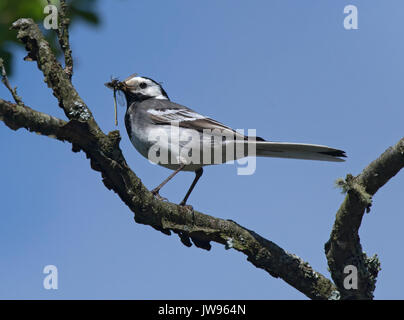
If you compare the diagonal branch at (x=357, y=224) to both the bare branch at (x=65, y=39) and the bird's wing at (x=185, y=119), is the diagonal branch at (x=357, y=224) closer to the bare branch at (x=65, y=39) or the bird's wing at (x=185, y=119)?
the bird's wing at (x=185, y=119)

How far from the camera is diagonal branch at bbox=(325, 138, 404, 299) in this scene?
179 inches

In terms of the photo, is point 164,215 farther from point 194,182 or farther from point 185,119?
point 185,119

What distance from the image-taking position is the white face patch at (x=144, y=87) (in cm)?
758

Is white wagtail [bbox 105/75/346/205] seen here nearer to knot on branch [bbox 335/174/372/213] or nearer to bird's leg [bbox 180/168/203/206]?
bird's leg [bbox 180/168/203/206]

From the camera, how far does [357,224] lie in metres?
5.00

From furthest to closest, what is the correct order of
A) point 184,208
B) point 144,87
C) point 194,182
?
point 144,87, point 194,182, point 184,208

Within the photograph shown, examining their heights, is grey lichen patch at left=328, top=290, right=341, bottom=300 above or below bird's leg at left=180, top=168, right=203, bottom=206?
below

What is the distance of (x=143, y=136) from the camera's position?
250 inches

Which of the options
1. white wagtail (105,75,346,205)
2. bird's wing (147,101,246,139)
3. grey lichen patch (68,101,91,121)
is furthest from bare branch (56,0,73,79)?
bird's wing (147,101,246,139)

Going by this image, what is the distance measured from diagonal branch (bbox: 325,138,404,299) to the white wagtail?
793 mm

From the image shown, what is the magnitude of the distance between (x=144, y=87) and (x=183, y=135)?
1.65m

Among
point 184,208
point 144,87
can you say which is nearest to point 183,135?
point 184,208

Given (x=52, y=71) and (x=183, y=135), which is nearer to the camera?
(x=52, y=71)
